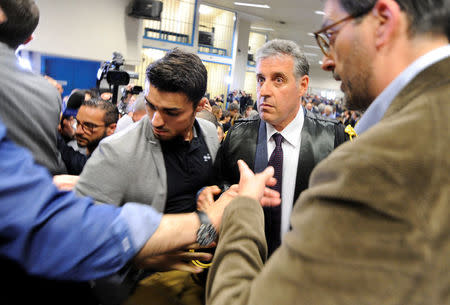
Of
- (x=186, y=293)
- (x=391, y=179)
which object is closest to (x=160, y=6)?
(x=186, y=293)

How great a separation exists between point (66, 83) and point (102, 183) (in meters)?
8.19

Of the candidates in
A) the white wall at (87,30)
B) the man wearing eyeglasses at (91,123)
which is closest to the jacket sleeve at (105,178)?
the man wearing eyeglasses at (91,123)

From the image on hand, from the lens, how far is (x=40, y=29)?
7.27 metres

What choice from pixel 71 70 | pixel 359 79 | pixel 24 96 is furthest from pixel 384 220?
pixel 71 70

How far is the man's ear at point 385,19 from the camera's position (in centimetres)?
78

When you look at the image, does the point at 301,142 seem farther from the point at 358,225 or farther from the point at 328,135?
the point at 358,225

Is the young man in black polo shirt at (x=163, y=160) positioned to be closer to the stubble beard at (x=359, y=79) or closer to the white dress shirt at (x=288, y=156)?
the white dress shirt at (x=288, y=156)

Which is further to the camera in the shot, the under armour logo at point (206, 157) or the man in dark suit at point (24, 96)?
the under armour logo at point (206, 157)

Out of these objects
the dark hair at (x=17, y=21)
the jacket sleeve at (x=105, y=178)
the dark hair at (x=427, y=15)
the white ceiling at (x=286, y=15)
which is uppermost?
the white ceiling at (x=286, y=15)

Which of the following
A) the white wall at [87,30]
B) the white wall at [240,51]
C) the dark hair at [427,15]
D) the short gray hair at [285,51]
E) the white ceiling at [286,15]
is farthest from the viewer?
the white wall at [240,51]

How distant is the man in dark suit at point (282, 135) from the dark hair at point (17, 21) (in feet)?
3.43

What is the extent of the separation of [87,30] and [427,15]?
8444 mm

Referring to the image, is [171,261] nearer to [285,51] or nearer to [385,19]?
[385,19]

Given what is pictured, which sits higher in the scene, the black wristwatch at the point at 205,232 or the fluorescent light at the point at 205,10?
the fluorescent light at the point at 205,10
